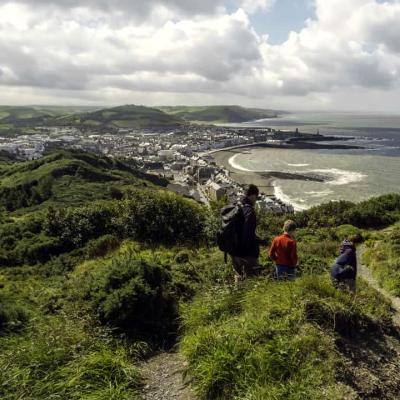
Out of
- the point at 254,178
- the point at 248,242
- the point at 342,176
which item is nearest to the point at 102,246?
the point at 248,242

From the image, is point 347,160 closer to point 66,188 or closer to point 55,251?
point 66,188

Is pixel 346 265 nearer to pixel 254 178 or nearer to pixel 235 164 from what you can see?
pixel 254 178

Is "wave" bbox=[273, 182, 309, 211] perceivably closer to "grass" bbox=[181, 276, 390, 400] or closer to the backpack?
the backpack

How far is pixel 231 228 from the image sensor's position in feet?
23.0

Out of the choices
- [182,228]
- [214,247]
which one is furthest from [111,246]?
[214,247]

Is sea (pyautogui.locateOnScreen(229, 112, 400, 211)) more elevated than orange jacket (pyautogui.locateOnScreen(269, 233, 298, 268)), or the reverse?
orange jacket (pyautogui.locateOnScreen(269, 233, 298, 268))

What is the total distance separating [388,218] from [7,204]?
146ft

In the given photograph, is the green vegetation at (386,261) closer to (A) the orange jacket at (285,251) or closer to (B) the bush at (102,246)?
(A) the orange jacket at (285,251)

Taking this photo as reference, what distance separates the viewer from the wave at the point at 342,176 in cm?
7206

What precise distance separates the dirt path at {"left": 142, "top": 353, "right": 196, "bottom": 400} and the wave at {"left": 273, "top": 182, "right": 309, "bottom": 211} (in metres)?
49.5

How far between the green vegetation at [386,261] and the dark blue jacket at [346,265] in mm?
2293

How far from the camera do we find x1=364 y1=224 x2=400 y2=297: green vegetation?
10039 mm

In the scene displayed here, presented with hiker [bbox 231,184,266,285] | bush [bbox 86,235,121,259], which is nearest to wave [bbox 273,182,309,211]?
bush [bbox 86,235,121,259]

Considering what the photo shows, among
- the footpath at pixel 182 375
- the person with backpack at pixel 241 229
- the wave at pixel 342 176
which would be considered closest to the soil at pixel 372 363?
the footpath at pixel 182 375
